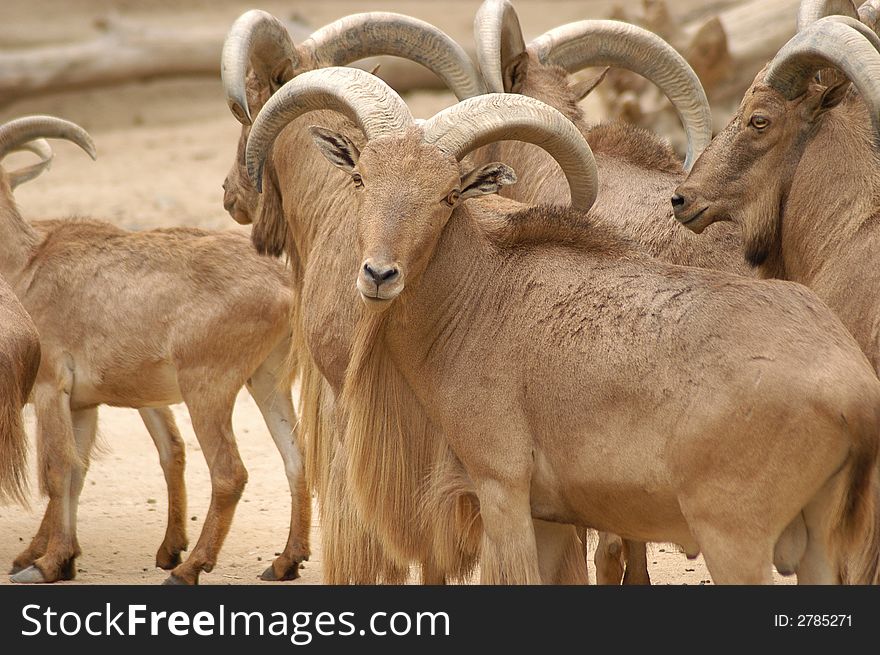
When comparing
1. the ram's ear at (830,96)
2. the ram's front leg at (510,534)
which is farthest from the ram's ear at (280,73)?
the ram's front leg at (510,534)

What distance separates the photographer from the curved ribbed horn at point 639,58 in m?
7.89

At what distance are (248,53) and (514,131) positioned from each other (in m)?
1.82

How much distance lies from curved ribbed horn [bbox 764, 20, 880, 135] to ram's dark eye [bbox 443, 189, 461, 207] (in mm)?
1718

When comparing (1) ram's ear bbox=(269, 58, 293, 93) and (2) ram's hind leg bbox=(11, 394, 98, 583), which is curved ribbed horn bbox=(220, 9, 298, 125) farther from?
(2) ram's hind leg bbox=(11, 394, 98, 583)

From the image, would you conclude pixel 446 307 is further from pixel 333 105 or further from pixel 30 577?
pixel 30 577

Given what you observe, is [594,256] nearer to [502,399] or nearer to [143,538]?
[502,399]

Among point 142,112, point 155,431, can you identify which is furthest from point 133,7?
point 155,431

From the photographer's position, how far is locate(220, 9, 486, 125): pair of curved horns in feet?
22.4

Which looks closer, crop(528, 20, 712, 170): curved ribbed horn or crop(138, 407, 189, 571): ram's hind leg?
crop(528, 20, 712, 170): curved ribbed horn

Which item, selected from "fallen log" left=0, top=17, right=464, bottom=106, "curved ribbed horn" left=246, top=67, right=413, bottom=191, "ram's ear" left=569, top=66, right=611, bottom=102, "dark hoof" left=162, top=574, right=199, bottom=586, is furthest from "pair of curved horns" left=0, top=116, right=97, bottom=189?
"fallen log" left=0, top=17, right=464, bottom=106

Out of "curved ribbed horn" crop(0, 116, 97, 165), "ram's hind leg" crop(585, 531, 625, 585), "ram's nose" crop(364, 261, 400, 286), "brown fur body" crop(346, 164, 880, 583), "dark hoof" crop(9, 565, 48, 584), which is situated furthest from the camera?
"curved ribbed horn" crop(0, 116, 97, 165)

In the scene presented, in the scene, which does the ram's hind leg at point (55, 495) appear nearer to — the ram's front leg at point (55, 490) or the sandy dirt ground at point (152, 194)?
the ram's front leg at point (55, 490)

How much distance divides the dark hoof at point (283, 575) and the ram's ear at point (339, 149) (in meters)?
2.90

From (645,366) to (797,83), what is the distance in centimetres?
192
